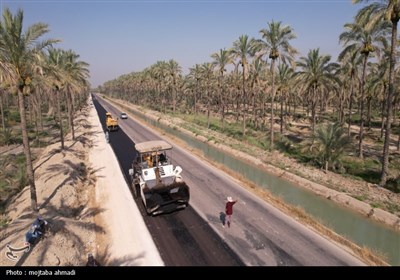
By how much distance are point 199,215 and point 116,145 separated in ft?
62.6

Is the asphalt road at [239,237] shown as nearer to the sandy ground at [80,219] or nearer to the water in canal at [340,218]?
the sandy ground at [80,219]

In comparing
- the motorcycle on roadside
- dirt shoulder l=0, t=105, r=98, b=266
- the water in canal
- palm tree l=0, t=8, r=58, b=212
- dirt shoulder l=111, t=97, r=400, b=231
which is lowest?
the water in canal

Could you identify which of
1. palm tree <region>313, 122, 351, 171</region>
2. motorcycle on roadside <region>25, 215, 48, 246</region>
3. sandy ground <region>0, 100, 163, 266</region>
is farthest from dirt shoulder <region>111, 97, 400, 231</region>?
motorcycle on roadside <region>25, 215, 48, 246</region>

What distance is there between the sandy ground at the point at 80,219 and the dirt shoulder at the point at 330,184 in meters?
12.0

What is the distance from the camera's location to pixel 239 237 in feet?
39.9

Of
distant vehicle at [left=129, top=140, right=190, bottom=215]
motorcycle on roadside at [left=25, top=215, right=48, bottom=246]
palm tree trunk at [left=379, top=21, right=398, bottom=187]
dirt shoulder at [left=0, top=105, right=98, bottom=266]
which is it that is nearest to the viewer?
dirt shoulder at [left=0, top=105, right=98, bottom=266]

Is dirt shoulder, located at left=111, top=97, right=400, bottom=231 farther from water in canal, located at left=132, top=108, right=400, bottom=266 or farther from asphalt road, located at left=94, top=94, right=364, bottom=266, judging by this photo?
asphalt road, located at left=94, top=94, right=364, bottom=266

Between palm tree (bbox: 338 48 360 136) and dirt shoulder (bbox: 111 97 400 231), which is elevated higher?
palm tree (bbox: 338 48 360 136)

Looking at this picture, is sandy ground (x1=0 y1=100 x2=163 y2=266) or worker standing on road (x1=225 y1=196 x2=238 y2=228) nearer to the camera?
sandy ground (x1=0 y1=100 x2=163 y2=266)

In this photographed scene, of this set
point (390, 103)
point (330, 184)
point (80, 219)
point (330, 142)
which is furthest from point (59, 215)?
point (390, 103)

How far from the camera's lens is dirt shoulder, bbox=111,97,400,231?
15.7 meters

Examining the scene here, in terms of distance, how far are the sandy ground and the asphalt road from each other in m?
0.93

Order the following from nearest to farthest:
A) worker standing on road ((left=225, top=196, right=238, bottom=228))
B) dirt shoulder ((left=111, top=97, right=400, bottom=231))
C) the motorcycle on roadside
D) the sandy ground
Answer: the motorcycle on roadside
the sandy ground
worker standing on road ((left=225, top=196, right=238, bottom=228))
dirt shoulder ((left=111, top=97, right=400, bottom=231))

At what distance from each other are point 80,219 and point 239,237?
25.9 feet
